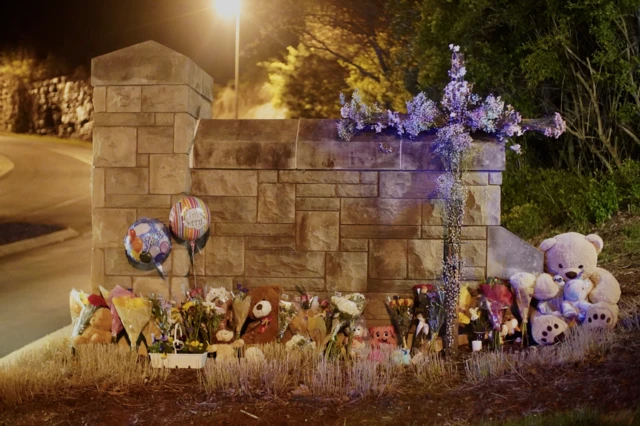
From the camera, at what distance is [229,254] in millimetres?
6586

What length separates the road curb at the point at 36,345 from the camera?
6.06 meters

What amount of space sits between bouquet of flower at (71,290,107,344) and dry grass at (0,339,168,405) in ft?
0.93

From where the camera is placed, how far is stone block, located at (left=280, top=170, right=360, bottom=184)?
21.4 ft

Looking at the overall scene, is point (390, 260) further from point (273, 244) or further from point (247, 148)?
point (247, 148)

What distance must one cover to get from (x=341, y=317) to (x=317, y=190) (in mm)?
1264

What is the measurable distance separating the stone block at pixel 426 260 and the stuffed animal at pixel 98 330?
282cm

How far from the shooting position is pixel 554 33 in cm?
1081

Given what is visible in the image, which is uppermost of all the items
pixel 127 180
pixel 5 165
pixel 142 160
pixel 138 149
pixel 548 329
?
pixel 5 165

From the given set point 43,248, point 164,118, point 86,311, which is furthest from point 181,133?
point 43,248

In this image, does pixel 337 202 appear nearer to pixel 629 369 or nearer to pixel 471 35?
pixel 629 369

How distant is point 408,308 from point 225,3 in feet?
49.2

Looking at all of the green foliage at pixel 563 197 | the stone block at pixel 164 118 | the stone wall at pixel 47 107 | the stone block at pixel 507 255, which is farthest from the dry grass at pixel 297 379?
the stone wall at pixel 47 107

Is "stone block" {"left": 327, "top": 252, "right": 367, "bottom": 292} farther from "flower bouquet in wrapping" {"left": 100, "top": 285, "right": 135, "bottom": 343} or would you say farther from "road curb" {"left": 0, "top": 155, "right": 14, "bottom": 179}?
"road curb" {"left": 0, "top": 155, "right": 14, "bottom": 179}

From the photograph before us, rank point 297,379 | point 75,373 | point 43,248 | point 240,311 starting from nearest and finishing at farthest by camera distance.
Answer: point 297,379
point 75,373
point 240,311
point 43,248
